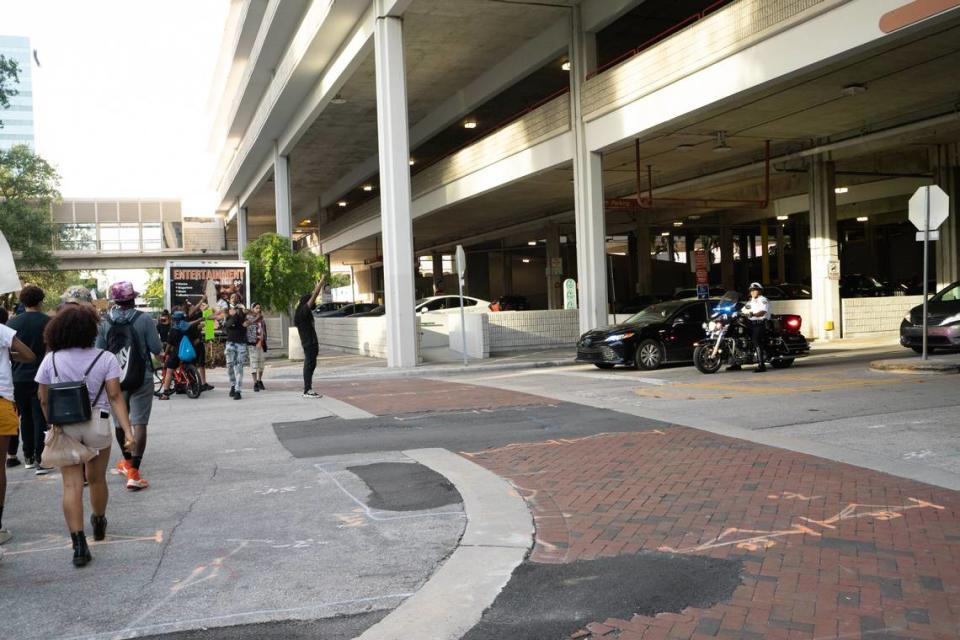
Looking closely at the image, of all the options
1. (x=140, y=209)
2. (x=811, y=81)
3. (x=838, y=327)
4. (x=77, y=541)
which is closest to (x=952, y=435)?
(x=77, y=541)

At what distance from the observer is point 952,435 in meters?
8.53

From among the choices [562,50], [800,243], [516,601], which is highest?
[562,50]

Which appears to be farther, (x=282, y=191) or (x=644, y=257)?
(x=644, y=257)

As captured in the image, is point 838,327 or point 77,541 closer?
point 77,541

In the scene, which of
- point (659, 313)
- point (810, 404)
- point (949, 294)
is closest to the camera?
point (810, 404)

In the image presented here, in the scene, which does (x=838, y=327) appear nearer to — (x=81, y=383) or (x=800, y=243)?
(x=81, y=383)

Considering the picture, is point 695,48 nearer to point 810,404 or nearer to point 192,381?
point 810,404

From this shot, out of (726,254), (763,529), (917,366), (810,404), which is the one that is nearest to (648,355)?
(917,366)

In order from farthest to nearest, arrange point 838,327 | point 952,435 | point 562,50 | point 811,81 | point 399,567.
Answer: point 838,327 → point 562,50 → point 811,81 → point 952,435 → point 399,567

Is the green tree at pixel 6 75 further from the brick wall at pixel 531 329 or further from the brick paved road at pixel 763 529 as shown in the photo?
the brick paved road at pixel 763 529

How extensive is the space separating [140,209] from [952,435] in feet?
196

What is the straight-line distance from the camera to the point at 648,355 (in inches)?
701

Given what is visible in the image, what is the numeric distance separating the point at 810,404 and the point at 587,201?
1154cm

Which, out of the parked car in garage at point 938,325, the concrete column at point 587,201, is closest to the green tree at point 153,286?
the concrete column at point 587,201
